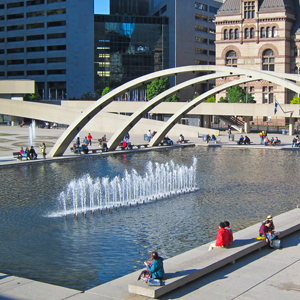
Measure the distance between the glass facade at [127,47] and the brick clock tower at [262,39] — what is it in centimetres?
2618

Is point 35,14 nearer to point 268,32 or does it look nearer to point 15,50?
point 15,50

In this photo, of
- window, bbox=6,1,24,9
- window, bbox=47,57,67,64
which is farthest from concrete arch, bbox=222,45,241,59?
window, bbox=6,1,24,9

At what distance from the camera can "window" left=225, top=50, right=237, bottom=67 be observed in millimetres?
86688

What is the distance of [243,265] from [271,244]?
1.72 meters

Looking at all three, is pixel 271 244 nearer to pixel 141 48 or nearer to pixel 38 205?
pixel 38 205

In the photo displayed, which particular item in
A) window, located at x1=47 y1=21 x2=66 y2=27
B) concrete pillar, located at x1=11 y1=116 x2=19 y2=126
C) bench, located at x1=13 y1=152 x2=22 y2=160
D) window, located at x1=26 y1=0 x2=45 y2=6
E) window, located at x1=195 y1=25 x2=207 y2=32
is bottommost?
bench, located at x1=13 y1=152 x2=22 y2=160

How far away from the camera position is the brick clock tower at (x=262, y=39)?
82.9 metres

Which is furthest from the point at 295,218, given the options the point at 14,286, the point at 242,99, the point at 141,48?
the point at 141,48

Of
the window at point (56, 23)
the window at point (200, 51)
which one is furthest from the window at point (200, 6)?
the window at point (56, 23)

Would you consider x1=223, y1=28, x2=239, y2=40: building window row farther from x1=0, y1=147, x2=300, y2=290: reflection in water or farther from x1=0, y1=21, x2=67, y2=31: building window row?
x1=0, y1=147, x2=300, y2=290: reflection in water

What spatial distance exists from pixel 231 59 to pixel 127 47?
30.2 m

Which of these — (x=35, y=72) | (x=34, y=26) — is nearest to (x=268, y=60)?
(x=35, y=72)

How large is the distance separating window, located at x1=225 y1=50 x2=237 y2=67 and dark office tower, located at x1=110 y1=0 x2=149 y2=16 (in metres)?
54.1

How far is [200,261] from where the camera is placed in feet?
40.5
